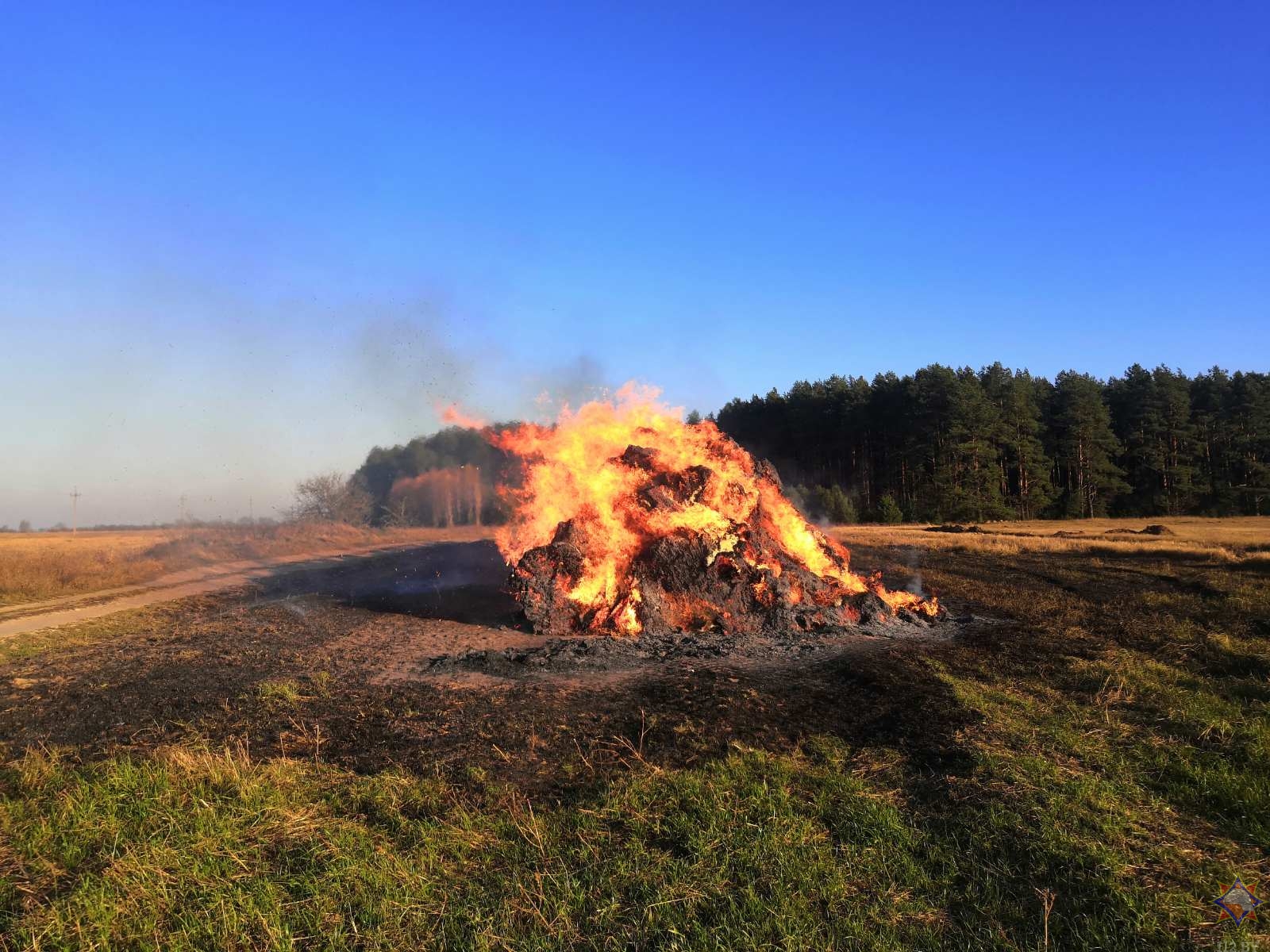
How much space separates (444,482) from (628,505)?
51.1 metres

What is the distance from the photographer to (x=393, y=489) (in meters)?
60.7

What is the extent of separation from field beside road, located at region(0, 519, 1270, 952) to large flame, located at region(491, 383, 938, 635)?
115 inches

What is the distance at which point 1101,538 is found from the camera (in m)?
34.6

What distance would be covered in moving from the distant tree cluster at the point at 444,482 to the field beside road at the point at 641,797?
1886 inches

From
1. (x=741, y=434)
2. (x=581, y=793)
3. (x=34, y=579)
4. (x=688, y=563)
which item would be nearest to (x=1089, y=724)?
(x=581, y=793)

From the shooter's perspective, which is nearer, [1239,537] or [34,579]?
[34,579]

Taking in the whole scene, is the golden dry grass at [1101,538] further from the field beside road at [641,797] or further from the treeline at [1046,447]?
the field beside road at [641,797]

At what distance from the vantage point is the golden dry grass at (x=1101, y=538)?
2648 cm

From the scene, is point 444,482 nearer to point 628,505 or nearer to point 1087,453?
point 628,505

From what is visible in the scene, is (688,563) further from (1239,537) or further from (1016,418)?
(1016,418)

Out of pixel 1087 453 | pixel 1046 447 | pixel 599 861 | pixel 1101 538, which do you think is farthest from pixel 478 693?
pixel 1046 447

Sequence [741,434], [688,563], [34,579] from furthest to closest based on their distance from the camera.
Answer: [741,434] → [34,579] → [688,563]

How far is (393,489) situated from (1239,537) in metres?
61.2

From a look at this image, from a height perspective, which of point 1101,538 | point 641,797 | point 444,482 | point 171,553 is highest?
point 444,482
